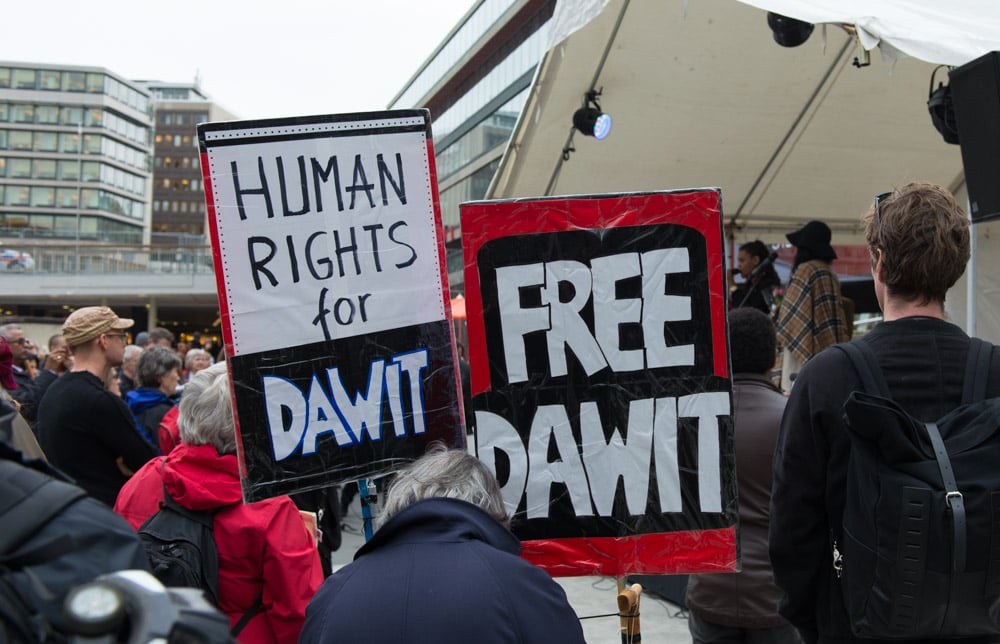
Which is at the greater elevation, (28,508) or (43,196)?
(43,196)

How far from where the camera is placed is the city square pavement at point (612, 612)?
5383 millimetres

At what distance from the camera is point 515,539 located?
195cm

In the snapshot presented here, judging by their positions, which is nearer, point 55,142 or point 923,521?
point 923,521

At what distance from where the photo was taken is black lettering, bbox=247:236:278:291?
2637mm

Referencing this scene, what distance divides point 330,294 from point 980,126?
2.98m

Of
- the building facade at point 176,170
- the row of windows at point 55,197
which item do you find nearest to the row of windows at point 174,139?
the building facade at point 176,170

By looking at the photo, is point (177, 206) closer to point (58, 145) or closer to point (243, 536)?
point (58, 145)

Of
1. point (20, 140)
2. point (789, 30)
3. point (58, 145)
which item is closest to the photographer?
point (789, 30)

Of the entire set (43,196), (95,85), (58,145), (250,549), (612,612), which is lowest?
(612,612)

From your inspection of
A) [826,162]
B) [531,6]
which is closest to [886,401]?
[826,162]

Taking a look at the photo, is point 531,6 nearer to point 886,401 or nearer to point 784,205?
point 784,205

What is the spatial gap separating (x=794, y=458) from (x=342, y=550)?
6.43 meters

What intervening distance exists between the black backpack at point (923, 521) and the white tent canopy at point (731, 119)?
365cm

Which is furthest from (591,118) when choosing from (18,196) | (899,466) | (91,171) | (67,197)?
(18,196)
